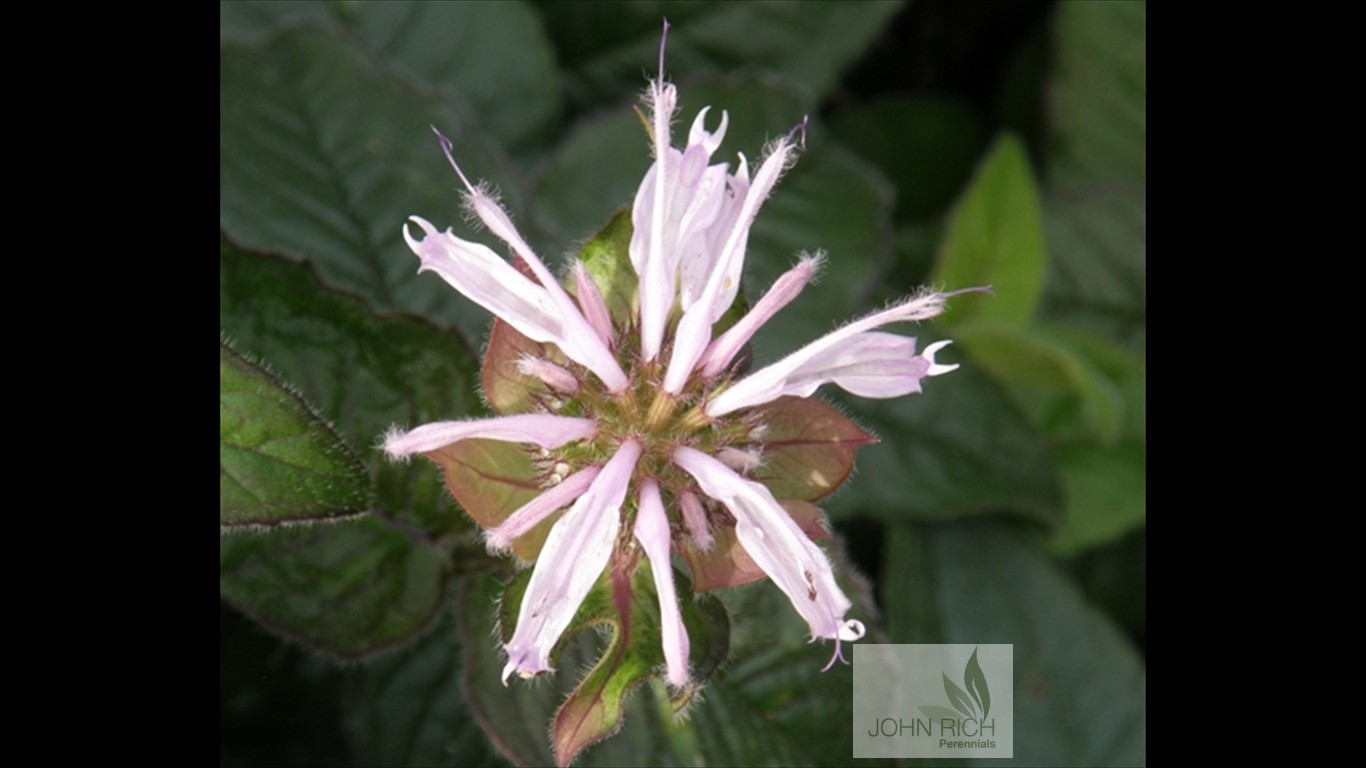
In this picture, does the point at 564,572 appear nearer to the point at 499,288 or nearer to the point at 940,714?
the point at 499,288

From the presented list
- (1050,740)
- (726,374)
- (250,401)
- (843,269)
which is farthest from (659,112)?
(1050,740)

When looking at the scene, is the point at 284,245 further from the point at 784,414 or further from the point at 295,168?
the point at 784,414

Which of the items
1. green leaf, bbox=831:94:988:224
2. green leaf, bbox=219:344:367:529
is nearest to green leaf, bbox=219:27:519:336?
green leaf, bbox=219:344:367:529

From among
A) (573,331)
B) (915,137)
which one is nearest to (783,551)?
(573,331)

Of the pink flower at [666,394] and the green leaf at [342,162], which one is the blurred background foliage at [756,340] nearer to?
the green leaf at [342,162]

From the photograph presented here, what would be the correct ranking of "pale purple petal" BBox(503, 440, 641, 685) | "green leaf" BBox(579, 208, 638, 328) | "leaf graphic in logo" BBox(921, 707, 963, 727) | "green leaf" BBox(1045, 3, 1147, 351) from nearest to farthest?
1. "pale purple petal" BBox(503, 440, 641, 685)
2. "green leaf" BBox(579, 208, 638, 328)
3. "leaf graphic in logo" BBox(921, 707, 963, 727)
4. "green leaf" BBox(1045, 3, 1147, 351)

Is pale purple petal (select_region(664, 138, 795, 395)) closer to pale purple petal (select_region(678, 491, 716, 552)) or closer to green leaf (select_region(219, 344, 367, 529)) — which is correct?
pale purple petal (select_region(678, 491, 716, 552))
